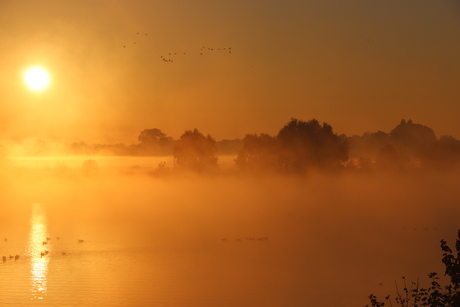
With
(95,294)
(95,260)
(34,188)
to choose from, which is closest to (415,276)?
(95,294)

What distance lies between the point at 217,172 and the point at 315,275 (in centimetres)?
6935

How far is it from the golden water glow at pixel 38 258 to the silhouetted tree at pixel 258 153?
3781 centimetres

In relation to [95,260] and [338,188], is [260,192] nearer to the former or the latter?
[338,188]

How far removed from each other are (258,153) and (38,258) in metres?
63.3

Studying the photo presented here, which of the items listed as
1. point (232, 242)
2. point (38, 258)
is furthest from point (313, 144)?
point (38, 258)

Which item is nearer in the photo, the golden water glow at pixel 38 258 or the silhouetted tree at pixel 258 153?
the golden water glow at pixel 38 258

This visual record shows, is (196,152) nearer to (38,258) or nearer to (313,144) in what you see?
(313,144)

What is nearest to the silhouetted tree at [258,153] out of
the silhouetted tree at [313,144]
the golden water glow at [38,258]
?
the silhouetted tree at [313,144]

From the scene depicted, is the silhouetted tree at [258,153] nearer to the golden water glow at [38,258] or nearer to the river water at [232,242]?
the river water at [232,242]

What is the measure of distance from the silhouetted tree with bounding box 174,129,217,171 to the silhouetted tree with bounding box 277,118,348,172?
40.1 feet

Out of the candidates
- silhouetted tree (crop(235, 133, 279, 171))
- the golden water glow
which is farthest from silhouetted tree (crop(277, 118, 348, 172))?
the golden water glow

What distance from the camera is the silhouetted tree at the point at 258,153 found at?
353ft

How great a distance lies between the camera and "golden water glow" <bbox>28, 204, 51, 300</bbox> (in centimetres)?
3722

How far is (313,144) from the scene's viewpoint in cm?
10381
